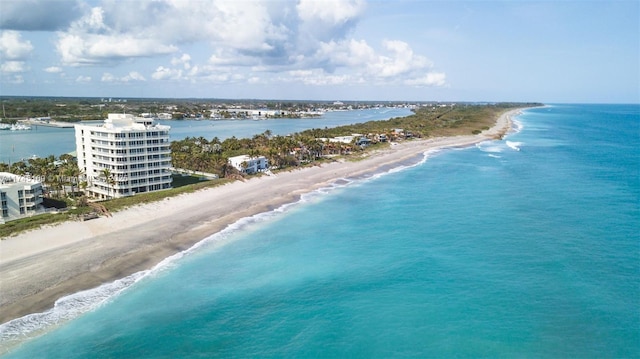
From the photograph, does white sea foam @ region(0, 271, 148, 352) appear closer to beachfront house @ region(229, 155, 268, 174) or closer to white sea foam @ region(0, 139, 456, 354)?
white sea foam @ region(0, 139, 456, 354)

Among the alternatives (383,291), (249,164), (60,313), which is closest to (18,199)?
(60,313)

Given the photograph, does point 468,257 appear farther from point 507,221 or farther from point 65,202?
point 65,202

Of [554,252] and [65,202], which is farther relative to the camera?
[65,202]

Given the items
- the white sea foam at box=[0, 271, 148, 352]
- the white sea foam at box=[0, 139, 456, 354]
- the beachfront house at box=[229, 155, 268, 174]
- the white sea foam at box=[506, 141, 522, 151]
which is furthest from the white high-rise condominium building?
the white sea foam at box=[506, 141, 522, 151]

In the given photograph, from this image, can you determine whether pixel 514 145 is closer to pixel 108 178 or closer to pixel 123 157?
pixel 123 157

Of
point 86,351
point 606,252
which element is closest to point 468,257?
point 606,252
